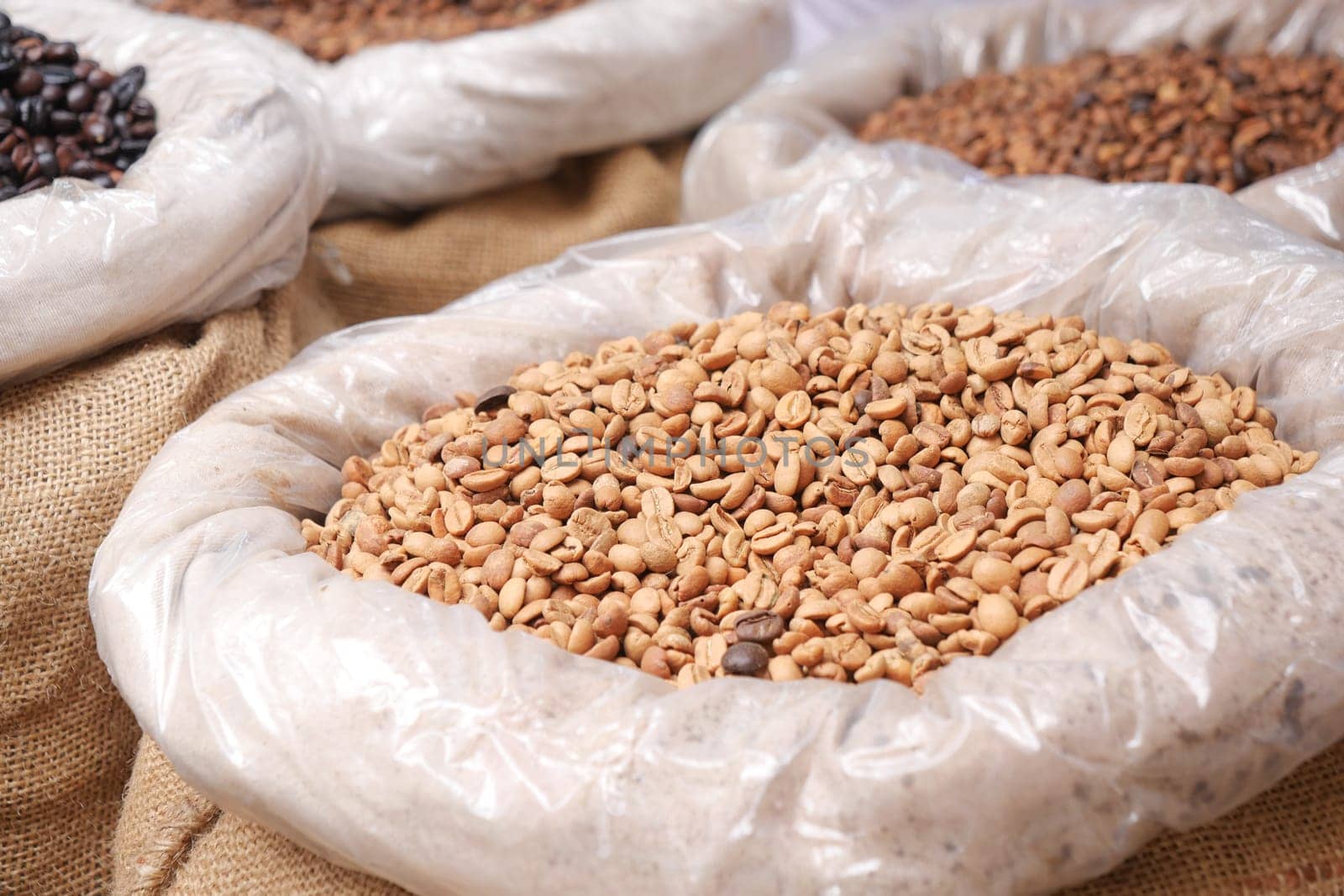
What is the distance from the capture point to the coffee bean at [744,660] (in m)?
0.84

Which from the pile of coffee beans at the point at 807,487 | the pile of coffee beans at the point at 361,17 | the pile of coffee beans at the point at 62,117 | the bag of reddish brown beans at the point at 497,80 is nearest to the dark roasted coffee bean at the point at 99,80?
the pile of coffee beans at the point at 62,117

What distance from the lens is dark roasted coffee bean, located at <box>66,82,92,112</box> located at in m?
1.41

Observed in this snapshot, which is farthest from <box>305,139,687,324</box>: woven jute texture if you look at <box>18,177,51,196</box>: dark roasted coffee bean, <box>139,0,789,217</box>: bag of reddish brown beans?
<box>18,177,51,196</box>: dark roasted coffee bean

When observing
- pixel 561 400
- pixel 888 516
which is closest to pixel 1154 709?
pixel 888 516

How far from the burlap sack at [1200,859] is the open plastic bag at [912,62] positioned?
95 cm

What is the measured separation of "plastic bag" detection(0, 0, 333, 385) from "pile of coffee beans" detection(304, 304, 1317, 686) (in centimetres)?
34

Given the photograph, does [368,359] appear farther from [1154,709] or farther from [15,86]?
[1154,709]

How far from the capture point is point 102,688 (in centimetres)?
119

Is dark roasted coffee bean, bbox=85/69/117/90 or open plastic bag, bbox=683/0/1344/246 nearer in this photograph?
dark roasted coffee bean, bbox=85/69/117/90

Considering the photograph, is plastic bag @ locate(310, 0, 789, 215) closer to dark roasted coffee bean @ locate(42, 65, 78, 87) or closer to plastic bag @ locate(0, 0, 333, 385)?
plastic bag @ locate(0, 0, 333, 385)

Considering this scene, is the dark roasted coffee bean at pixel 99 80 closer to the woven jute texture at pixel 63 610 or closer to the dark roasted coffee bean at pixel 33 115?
the dark roasted coffee bean at pixel 33 115

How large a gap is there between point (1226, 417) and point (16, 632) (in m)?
1.19

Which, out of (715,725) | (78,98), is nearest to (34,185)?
(78,98)

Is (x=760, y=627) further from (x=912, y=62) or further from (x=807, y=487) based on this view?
(x=912, y=62)
